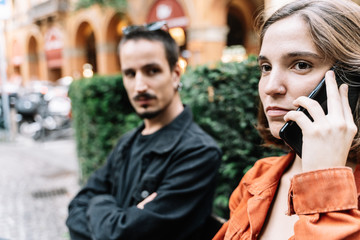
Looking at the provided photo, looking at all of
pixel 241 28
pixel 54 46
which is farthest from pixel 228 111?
pixel 54 46

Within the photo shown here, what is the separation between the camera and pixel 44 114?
35.6ft

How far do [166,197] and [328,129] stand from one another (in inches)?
43.1

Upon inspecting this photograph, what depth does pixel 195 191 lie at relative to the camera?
1.91 meters

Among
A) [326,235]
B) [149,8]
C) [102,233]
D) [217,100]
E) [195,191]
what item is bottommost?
[102,233]

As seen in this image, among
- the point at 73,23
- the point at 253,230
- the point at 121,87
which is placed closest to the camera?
the point at 253,230

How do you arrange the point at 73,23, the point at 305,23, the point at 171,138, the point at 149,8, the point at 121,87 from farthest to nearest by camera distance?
the point at 73,23 → the point at 149,8 → the point at 121,87 → the point at 171,138 → the point at 305,23

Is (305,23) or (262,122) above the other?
(305,23)

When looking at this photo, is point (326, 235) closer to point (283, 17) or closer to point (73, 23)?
point (283, 17)

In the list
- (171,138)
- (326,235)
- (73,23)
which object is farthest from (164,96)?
(73,23)

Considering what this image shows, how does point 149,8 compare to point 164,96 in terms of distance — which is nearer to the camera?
point 164,96

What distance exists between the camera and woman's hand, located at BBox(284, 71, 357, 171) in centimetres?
95

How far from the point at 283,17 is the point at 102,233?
148cm

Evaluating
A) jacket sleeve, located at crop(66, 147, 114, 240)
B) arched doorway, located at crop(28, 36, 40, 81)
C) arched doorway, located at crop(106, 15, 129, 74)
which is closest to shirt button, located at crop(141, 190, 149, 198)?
jacket sleeve, located at crop(66, 147, 114, 240)

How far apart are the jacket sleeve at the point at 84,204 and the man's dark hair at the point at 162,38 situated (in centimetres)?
85
